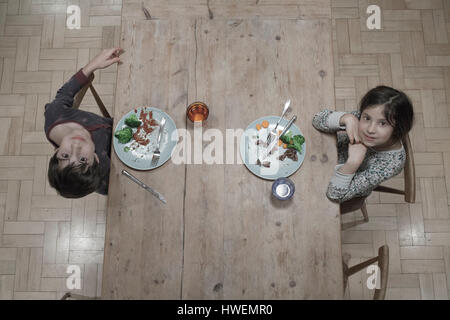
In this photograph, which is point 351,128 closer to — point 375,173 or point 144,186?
point 375,173

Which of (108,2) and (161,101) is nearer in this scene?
(161,101)

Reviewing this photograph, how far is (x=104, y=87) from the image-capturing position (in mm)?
2383

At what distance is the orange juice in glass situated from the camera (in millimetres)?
1412

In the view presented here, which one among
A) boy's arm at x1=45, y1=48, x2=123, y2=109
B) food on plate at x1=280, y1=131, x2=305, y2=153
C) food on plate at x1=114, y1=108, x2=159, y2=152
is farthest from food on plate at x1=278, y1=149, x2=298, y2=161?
boy's arm at x1=45, y1=48, x2=123, y2=109

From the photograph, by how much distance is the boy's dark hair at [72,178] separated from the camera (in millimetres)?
1323

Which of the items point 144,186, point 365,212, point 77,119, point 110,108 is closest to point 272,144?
point 144,186

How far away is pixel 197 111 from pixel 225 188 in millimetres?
327

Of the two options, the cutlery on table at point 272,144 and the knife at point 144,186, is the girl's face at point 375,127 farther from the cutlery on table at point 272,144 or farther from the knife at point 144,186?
the knife at point 144,186

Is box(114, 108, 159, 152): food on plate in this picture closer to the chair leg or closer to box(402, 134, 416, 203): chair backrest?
box(402, 134, 416, 203): chair backrest

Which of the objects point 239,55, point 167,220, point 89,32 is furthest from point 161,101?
point 89,32

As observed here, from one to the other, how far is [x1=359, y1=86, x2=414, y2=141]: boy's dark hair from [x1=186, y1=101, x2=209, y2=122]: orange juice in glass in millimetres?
639

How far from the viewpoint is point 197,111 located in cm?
142
